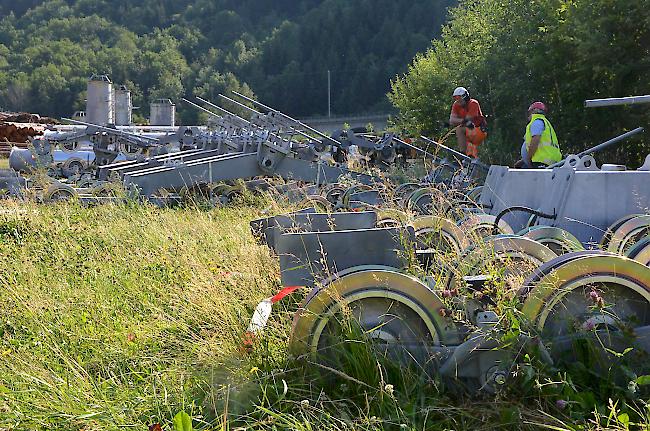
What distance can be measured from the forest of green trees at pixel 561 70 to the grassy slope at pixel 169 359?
1176cm

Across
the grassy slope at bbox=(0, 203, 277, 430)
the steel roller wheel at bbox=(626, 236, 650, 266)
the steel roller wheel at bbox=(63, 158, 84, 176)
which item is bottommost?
the steel roller wheel at bbox=(63, 158, 84, 176)

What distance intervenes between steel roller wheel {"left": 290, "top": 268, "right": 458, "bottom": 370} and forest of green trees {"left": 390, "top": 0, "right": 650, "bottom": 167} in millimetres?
14016

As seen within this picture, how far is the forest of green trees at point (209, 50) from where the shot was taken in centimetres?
8381

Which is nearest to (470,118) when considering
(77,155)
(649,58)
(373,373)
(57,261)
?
(649,58)

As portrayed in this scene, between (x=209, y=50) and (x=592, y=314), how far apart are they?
325 ft

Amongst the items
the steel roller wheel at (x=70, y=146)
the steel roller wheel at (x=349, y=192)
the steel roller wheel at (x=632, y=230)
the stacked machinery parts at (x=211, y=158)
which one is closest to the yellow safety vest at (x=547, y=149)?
the stacked machinery parts at (x=211, y=158)

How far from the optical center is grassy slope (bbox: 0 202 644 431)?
328cm

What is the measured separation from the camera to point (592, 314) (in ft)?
11.5

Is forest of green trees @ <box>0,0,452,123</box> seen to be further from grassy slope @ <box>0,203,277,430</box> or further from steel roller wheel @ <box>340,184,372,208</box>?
grassy slope @ <box>0,203,277,430</box>

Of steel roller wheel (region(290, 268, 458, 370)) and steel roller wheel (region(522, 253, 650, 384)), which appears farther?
steel roller wheel (region(290, 268, 458, 370))

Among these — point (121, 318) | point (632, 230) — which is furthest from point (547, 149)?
point (121, 318)

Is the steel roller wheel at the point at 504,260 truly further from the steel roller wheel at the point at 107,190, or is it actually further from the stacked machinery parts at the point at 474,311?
the steel roller wheel at the point at 107,190

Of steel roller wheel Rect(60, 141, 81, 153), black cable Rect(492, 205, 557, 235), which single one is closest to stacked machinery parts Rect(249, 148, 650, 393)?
black cable Rect(492, 205, 557, 235)

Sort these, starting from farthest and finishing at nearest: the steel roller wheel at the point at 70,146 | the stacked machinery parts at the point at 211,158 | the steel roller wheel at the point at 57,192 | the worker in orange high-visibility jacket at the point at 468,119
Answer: the steel roller wheel at the point at 70,146 < the stacked machinery parts at the point at 211,158 < the worker in orange high-visibility jacket at the point at 468,119 < the steel roller wheel at the point at 57,192
